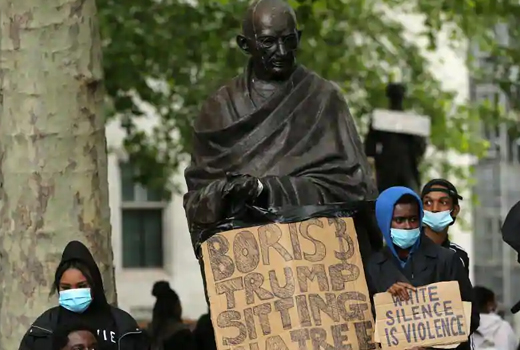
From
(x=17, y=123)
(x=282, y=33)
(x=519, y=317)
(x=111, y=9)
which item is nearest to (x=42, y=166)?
(x=17, y=123)

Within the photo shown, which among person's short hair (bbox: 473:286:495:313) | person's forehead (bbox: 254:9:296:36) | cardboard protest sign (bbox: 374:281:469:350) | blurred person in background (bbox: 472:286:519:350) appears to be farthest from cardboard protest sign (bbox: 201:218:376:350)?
person's short hair (bbox: 473:286:495:313)

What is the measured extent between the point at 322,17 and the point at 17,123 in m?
8.49

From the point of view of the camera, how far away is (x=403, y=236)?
816cm

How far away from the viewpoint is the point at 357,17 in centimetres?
2064

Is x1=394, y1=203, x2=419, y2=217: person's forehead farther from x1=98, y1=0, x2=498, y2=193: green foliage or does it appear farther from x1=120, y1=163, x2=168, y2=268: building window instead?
x1=120, y1=163, x2=168, y2=268: building window

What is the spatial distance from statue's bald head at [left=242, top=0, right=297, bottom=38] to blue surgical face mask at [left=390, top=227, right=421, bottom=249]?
126cm

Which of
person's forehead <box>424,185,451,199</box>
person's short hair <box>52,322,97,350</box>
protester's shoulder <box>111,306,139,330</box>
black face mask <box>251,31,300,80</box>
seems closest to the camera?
person's short hair <box>52,322,97,350</box>

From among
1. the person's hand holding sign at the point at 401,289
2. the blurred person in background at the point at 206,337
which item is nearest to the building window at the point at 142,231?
the blurred person in background at the point at 206,337

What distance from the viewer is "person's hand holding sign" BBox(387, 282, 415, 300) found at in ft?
26.1

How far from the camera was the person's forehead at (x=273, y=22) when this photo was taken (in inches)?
347

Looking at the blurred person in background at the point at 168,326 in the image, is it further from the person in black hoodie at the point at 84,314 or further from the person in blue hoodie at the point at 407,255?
the person in blue hoodie at the point at 407,255

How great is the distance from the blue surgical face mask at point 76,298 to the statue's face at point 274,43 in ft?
4.70

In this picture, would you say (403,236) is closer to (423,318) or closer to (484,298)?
(423,318)

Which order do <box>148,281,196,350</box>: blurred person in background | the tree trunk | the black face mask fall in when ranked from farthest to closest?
the tree trunk → <box>148,281,196,350</box>: blurred person in background → the black face mask
